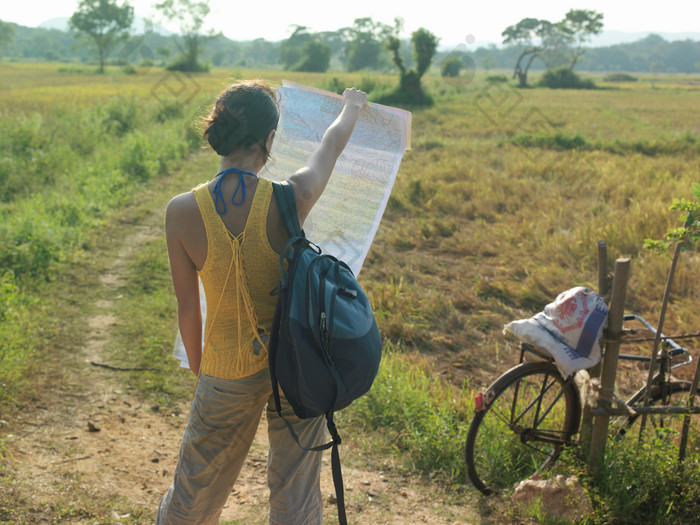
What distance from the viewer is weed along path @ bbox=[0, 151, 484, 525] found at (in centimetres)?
274

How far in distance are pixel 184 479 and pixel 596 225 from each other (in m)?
6.79

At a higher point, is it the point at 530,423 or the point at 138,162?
the point at 138,162

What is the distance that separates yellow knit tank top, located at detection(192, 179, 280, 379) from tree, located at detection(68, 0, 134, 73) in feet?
121

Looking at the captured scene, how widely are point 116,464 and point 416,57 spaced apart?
94.6 ft

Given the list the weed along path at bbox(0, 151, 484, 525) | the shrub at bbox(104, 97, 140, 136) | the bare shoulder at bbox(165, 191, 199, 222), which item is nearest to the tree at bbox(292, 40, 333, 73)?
the shrub at bbox(104, 97, 140, 136)

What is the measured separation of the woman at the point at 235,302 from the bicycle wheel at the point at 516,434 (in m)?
1.21

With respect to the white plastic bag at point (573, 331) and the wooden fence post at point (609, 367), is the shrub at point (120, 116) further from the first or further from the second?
the wooden fence post at point (609, 367)

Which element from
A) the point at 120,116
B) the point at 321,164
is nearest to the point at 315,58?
the point at 120,116

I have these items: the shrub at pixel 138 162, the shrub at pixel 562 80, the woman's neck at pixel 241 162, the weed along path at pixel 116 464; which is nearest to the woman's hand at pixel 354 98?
the woman's neck at pixel 241 162

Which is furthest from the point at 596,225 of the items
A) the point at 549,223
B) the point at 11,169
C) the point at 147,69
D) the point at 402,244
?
the point at 147,69

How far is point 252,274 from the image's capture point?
5.78 ft

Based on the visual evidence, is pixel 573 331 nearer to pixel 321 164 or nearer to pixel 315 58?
pixel 321 164

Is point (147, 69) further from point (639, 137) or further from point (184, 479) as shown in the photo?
point (184, 479)

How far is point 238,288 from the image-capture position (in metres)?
1.75
